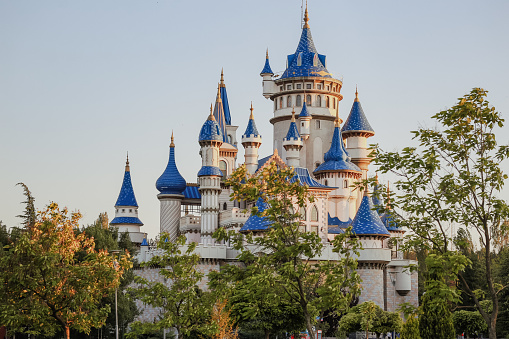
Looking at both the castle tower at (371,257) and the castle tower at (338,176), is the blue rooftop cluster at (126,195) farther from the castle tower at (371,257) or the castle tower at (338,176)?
the castle tower at (371,257)

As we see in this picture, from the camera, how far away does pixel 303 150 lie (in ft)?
211

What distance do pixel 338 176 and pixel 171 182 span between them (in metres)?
13.9

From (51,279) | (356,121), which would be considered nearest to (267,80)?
(356,121)

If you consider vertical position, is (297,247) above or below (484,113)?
below

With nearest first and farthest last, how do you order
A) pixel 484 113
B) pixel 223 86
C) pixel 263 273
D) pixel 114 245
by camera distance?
1. pixel 484 113
2. pixel 263 273
3. pixel 114 245
4. pixel 223 86

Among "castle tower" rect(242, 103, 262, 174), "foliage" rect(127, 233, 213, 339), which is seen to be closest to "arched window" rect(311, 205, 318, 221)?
"castle tower" rect(242, 103, 262, 174)

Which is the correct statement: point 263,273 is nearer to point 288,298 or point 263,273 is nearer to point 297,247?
point 297,247

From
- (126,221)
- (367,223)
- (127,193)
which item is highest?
(127,193)

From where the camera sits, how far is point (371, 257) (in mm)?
51156

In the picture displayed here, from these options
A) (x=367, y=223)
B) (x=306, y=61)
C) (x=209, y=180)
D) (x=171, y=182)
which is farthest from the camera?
(x=306, y=61)

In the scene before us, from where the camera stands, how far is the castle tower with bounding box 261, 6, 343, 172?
64.2m

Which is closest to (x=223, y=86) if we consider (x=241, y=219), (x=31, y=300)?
(x=241, y=219)

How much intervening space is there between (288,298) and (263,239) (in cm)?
182

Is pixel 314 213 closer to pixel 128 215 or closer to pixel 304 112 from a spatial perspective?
pixel 304 112
